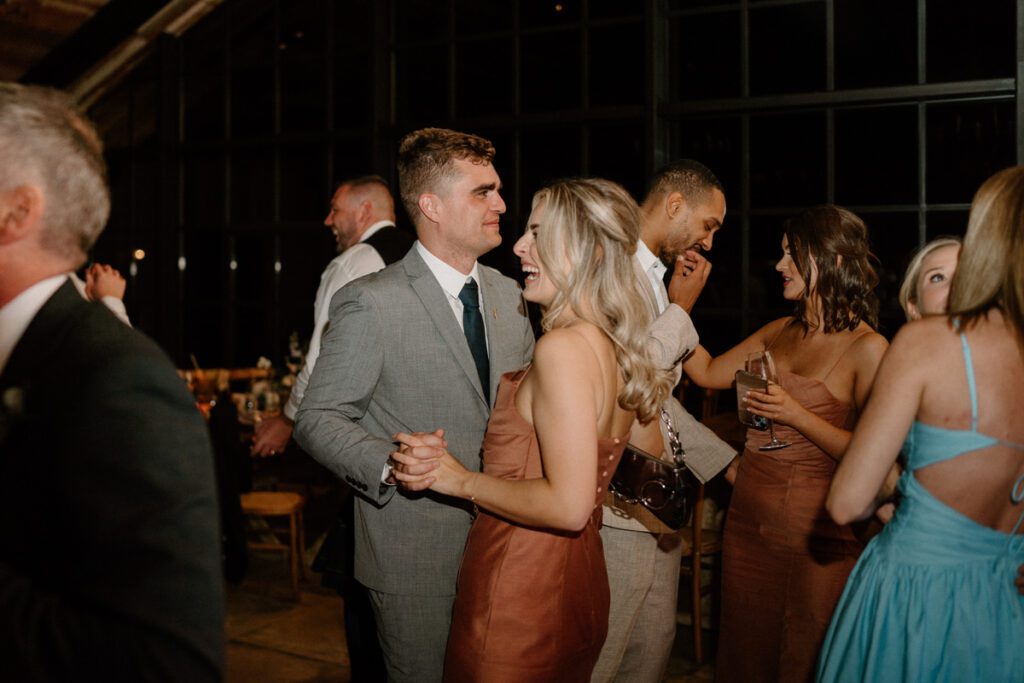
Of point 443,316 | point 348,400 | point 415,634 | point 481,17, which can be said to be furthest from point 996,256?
point 481,17

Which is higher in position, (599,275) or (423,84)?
(423,84)

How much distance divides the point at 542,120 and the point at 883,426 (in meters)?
3.92

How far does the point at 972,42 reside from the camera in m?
4.30

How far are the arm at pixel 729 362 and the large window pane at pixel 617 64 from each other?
217 centimetres

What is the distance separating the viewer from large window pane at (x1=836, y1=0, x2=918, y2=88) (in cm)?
444

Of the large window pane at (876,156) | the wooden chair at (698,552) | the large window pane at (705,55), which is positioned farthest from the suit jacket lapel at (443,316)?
the large window pane at (705,55)

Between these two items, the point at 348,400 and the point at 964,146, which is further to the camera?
the point at 964,146

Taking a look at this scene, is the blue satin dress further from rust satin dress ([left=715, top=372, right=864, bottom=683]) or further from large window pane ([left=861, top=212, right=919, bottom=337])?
large window pane ([left=861, top=212, right=919, bottom=337])

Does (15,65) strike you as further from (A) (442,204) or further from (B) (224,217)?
(A) (442,204)

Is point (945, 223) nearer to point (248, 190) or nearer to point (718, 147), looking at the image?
point (718, 147)

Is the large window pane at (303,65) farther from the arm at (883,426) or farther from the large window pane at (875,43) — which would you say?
the arm at (883,426)

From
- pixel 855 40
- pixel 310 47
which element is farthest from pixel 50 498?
pixel 310 47

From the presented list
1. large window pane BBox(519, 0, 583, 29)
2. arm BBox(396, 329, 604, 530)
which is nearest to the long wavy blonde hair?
arm BBox(396, 329, 604, 530)

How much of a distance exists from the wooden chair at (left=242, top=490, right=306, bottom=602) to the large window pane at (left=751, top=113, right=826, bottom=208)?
9.61ft
